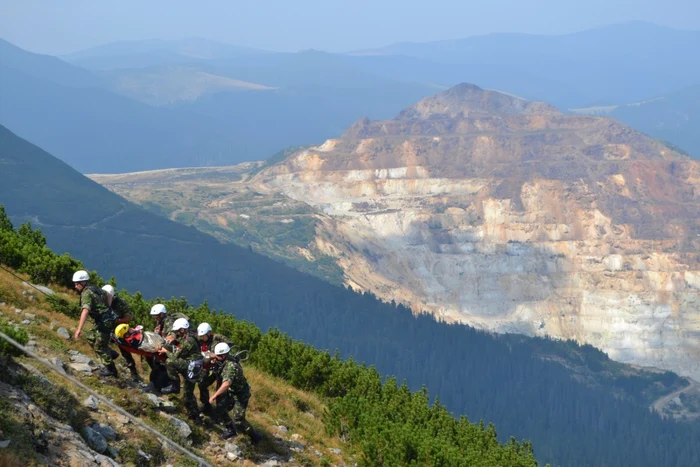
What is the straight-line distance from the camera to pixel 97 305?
18.9 metres

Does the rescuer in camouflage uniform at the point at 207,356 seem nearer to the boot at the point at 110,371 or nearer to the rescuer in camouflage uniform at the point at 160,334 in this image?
the rescuer in camouflage uniform at the point at 160,334

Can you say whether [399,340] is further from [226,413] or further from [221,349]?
[221,349]

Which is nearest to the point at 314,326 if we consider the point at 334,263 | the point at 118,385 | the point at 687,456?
the point at 334,263

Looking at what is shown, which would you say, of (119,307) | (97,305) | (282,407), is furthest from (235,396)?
(282,407)

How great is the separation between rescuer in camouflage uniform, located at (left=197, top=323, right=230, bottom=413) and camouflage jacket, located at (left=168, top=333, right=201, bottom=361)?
0.69ft

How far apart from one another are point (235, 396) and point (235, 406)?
25 centimetres

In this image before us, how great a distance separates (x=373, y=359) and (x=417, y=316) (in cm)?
2256

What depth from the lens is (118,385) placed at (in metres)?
19.0

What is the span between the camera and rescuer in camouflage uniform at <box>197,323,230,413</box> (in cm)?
1828

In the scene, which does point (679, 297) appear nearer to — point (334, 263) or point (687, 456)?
point (687, 456)

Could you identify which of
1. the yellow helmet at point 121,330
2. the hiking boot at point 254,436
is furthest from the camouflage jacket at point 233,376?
the yellow helmet at point 121,330

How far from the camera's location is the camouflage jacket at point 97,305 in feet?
61.5

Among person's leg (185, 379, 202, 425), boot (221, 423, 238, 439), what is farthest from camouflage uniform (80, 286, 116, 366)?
boot (221, 423, 238, 439)

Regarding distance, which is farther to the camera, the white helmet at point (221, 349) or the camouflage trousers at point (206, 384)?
the camouflage trousers at point (206, 384)
